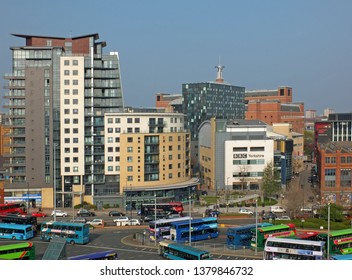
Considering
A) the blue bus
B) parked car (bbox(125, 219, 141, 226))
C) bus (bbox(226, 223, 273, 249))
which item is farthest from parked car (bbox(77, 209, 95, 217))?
bus (bbox(226, 223, 273, 249))

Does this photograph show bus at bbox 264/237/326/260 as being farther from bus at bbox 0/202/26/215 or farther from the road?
bus at bbox 0/202/26/215

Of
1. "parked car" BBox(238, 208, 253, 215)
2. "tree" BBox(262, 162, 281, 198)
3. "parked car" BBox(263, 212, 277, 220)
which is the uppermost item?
"tree" BBox(262, 162, 281, 198)

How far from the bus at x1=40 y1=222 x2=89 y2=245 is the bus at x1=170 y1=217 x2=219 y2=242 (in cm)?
471

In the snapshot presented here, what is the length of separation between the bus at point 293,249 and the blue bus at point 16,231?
45.0 feet

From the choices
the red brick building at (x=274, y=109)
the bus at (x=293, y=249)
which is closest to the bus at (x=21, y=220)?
the bus at (x=293, y=249)

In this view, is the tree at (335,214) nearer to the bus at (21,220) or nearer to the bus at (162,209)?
the bus at (162,209)

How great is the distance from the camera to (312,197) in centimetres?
4350

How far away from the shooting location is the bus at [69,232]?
89.7 feet

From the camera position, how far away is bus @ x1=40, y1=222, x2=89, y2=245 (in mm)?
27344

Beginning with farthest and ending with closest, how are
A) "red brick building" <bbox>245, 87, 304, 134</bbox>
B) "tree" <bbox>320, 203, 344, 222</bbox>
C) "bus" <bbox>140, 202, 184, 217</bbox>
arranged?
"red brick building" <bbox>245, 87, 304, 134</bbox>, "bus" <bbox>140, 202, 184, 217</bbox>, "tree" <bbox>320, 203, 344, 222</bbox>
